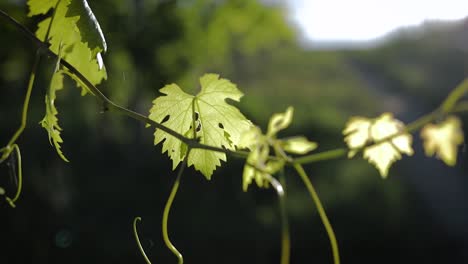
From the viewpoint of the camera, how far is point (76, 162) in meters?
5.04

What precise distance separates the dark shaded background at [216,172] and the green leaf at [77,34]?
2469 mm

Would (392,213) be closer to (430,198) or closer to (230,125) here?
(430,198)

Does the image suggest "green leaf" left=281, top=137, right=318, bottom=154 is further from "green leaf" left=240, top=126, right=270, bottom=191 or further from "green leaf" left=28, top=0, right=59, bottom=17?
"green leaf" left=28, top=0, right=59, bottom=17

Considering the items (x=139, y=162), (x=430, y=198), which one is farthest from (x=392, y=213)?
(x=139, y=162)

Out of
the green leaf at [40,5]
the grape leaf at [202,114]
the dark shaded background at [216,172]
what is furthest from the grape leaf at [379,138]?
the dark shaded background at [216,172]

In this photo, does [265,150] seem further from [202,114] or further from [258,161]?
[202,114]

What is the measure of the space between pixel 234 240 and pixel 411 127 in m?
3.88

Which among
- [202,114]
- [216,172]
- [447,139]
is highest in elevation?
[216,172]

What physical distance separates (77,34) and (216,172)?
433cm

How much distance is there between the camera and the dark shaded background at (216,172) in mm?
4031

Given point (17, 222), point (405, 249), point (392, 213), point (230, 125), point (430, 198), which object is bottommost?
point (230, 125)

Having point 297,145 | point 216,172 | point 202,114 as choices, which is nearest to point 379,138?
point 297,145

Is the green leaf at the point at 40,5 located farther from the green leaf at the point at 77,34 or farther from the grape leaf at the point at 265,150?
the grape leaf at the point at 265,150

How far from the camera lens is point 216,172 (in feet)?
15.9
